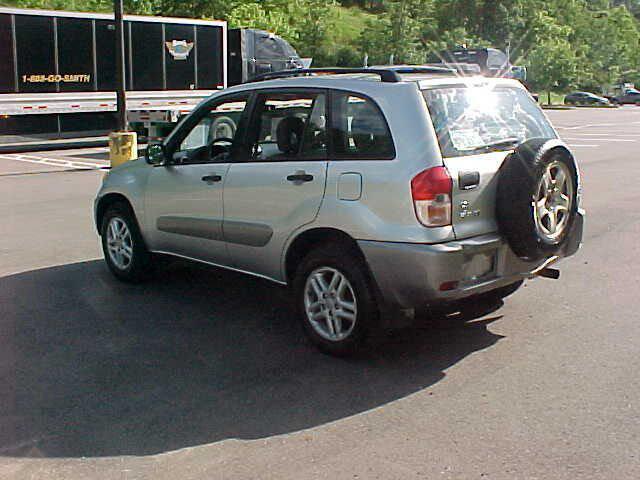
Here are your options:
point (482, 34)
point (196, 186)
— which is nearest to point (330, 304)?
point (196, 186)

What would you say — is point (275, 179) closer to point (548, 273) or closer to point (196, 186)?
point (196, 186)

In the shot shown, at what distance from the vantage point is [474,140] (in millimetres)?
5352

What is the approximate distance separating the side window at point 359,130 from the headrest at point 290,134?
0.32 meters

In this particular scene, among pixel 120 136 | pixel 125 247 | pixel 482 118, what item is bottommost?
pixel 125 247

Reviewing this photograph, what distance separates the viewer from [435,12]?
79.4 metres

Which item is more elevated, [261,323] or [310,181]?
[310,181]

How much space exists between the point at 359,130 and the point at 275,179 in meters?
0.73

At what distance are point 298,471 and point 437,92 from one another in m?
2.60

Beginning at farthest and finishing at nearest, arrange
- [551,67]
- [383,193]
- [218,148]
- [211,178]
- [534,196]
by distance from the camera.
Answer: [551,67] → [218,148] → [211,178] → [534,196] → [383,193]

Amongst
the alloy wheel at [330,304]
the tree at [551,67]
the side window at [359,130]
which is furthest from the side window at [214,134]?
the tree at [551,67]

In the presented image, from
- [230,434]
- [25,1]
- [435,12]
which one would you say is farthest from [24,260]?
[435,12]

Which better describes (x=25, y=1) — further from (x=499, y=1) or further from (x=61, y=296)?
(x=499, y=1)

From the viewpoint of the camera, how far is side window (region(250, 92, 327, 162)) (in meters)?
5.62

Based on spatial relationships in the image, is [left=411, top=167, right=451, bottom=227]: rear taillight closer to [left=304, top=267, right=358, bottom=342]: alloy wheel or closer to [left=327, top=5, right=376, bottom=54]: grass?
[left=304, top=267, right=358, bottom=342]: alloy wheel
